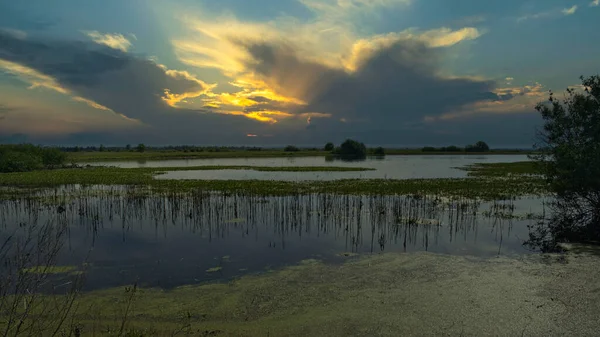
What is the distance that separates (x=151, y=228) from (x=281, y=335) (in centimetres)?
1111

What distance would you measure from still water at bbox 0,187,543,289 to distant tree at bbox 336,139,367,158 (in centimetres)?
9031

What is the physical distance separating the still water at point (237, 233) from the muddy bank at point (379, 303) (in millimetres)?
1233

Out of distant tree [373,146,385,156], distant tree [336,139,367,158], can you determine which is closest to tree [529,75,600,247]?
distant tree [336,139,367,158]

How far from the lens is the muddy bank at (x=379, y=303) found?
663 centimetres

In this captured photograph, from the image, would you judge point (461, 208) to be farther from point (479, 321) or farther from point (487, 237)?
point (479, 321)

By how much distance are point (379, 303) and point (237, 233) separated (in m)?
8.21

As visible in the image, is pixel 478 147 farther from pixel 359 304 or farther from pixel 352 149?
pixel 359 304

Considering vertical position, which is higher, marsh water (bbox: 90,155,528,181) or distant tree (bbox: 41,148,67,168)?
distant tree (bbox: 41,148,67,168)

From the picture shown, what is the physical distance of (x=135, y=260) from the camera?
1120 centimetres

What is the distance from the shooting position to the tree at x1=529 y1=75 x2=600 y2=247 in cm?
1365

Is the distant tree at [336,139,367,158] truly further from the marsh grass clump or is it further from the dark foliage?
the marsh grass clump

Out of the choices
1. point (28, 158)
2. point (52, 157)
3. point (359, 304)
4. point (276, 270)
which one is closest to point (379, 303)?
point (359, 304)

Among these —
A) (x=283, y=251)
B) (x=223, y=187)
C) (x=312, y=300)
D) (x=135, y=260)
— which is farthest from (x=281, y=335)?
(x=223, y=187)

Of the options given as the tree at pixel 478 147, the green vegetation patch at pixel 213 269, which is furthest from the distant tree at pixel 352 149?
the green vegetation patch at pixel 213 269
